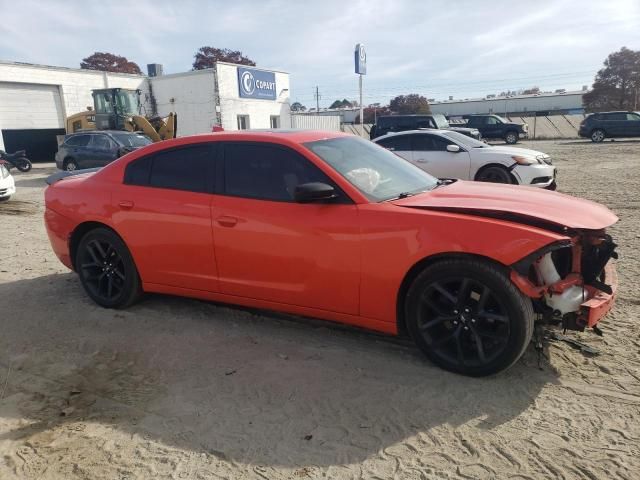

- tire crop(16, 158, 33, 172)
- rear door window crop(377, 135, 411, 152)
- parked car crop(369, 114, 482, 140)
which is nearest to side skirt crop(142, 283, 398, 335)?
rear door window crop(377, 135, 411, 152)

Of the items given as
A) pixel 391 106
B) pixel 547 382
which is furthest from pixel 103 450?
pixel 391 106

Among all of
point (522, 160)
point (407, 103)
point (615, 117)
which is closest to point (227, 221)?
point (522, 160)

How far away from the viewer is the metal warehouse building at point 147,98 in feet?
98.0

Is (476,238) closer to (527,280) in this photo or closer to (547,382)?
(527,280)

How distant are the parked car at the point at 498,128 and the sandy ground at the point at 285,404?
29.8 metres

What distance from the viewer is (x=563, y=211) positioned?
3.32m

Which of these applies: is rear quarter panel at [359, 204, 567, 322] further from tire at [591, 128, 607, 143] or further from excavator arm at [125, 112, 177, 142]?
tire at [591, 128, 607, 143]

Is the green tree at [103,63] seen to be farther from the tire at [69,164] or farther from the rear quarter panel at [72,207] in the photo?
the rear quarter panel at [72,207]

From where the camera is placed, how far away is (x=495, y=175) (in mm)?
10008

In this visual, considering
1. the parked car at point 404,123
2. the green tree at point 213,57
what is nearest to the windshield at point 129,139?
the parked car at point 404,123

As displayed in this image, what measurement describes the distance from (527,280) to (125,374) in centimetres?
275

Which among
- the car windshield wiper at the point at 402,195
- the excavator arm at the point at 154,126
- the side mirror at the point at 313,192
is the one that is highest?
the excavator arm at the point at 154,126

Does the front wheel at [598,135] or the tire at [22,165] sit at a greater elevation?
the tire at [22,165]

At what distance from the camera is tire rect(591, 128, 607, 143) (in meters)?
27.9
